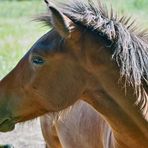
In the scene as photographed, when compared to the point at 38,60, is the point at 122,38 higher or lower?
higher

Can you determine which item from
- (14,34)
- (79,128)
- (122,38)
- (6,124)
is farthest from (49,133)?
(14,34)

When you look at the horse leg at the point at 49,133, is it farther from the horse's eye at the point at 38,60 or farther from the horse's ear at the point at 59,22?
the horse's ear at the point at 59,22

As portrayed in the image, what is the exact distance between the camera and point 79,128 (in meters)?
5.05

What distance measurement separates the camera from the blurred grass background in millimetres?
11500

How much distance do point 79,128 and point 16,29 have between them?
12210 millimetres

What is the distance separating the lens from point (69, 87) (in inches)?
153

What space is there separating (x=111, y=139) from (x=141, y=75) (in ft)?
2.07

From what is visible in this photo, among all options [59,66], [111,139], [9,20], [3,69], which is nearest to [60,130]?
[111,139]

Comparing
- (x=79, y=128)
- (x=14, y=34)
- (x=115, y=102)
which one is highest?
(x=115, y=102)

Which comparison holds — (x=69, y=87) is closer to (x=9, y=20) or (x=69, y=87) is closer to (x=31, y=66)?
(x=31, y=66)

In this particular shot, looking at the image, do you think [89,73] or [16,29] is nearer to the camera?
[89,73]

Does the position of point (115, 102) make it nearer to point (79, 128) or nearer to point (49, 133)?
A: point (79, 128)

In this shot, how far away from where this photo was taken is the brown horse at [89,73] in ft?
12.4

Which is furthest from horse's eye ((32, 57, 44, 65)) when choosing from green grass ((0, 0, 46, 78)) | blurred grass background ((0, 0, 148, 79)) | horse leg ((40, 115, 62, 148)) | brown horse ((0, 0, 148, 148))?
green grass ((0, 0, 46, 78))
